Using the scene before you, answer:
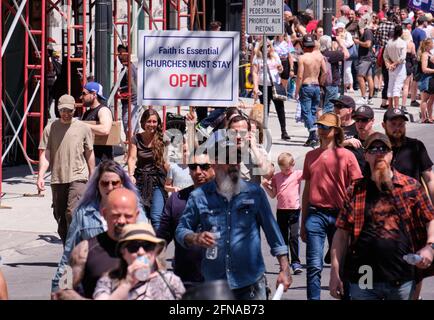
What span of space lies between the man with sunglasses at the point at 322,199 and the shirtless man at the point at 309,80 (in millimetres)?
11728

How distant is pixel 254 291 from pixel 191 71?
20.6 feet

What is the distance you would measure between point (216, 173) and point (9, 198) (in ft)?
31.0

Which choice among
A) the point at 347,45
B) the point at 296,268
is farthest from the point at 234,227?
the point at 347,45

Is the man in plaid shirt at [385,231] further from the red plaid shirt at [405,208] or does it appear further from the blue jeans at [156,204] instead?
the blue jeans at [156,204]

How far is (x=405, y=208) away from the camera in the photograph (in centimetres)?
811

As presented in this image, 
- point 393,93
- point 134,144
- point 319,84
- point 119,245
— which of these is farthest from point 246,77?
point 119,245

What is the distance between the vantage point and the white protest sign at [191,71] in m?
14.2

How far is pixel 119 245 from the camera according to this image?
6398 mm

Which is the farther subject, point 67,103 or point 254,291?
point 67,103

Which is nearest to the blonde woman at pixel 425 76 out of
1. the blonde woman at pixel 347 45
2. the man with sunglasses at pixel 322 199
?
the blonde woman at pixel 347 45

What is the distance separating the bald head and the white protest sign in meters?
7.08

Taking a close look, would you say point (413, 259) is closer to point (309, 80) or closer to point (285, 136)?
point (309, 80)

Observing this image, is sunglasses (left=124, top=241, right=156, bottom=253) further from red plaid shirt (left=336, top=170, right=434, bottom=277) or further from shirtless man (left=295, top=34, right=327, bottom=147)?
shirtless man (left=295, top=34, right=327, bottom=147)

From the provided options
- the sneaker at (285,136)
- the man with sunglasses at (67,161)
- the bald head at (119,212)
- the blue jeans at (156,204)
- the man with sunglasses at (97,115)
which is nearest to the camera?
the bald head at (119,212)
